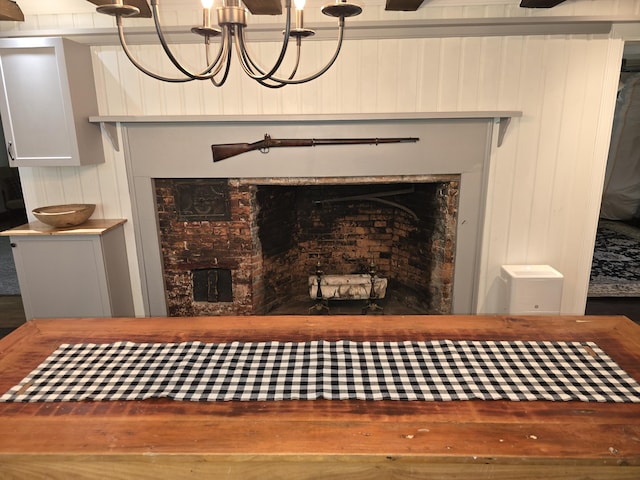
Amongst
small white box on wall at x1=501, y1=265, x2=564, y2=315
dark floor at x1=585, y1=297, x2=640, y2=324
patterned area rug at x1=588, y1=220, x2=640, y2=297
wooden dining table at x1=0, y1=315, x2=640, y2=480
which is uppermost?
wooden dining table at x1=0, y1=315, x2=640, y2=480

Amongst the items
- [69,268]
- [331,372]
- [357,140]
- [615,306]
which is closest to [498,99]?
[357,140]

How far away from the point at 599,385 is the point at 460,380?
1.31 ft

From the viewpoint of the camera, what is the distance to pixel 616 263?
14.6 feet

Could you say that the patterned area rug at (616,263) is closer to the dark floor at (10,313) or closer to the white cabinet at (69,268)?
the white cabinet at (69,268)

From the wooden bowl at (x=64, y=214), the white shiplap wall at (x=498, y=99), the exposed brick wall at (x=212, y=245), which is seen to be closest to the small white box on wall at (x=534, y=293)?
the white shiplap wall at (x=498, y=99)

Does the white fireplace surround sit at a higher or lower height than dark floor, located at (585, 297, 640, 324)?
higher

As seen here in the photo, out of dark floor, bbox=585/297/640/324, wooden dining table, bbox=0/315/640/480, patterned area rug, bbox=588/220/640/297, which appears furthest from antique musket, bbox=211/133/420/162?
patterned area rug, bbox=588/220/640/297

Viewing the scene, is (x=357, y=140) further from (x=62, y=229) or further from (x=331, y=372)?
(x=62, y=229)

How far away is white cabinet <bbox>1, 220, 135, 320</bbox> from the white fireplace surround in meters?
0.38

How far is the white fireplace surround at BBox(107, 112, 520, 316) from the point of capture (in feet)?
9.18

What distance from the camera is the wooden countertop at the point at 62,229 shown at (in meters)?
2.68

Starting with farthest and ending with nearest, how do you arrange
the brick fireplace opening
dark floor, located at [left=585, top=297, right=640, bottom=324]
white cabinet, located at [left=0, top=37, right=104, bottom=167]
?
dark floor, located at [left=585, top=297, right=640, bottom=324], the brick fireplace opening, white cabinet, located at [left=0, top=37, right=104, bottom=167]

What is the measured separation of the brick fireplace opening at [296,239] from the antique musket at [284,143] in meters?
0.21

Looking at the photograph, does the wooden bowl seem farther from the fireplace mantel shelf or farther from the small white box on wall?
the small white box on wall
